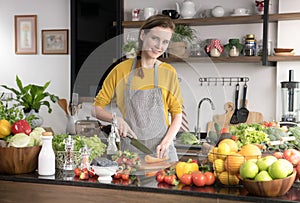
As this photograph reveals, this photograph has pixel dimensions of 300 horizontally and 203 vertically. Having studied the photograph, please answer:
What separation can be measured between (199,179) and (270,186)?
0.29m

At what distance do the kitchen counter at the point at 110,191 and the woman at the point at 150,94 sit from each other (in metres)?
0.19

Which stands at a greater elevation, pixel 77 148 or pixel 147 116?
pixel 147 116

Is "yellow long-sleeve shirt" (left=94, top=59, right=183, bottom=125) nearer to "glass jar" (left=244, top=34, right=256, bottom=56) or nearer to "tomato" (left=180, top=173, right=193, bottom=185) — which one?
"tomato" (left=180, top=173, right=193, bottom=185)

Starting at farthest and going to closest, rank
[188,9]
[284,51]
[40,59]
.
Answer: [40,59], [188,9], [284,51]

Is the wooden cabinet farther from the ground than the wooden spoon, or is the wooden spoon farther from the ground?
the wooden cabinet

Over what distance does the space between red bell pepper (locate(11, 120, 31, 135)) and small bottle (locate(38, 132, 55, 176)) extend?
137 millimetres

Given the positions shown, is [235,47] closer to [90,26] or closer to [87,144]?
[90,26]

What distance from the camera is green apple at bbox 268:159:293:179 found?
5.54ft

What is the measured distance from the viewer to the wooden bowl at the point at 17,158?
2059mm

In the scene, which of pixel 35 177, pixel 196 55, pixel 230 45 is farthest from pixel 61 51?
pixel 35 177

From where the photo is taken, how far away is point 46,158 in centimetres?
205

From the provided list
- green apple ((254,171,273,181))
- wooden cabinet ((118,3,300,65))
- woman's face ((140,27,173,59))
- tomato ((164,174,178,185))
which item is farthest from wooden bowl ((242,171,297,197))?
wooden cabinet ((118,3,300,65))

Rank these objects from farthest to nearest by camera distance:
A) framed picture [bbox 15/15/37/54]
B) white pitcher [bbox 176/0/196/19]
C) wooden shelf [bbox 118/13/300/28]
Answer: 1. framed picture [bbox 15/15/37/54]
2. white pitcher [bbox 176/0/196/19]
3. wooden shelf [bbox 118/13/300/28]

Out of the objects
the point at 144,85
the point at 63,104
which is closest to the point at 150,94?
the point at 144,85
